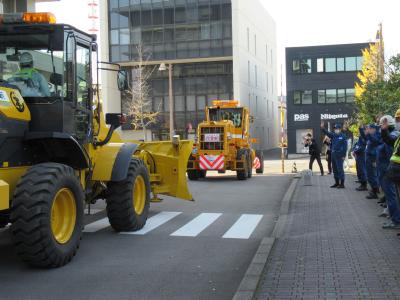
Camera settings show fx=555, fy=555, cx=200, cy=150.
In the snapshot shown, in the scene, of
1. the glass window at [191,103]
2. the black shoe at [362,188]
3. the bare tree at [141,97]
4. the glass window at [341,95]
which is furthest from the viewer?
the glass window at [191,103]

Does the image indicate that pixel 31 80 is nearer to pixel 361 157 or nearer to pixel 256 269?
pixel 256 269

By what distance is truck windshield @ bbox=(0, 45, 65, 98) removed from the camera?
718cm

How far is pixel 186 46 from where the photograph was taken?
49.9m

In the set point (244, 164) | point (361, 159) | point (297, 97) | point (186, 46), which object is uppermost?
point (186, 46)

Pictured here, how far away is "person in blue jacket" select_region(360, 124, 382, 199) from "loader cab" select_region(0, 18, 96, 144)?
271 inches

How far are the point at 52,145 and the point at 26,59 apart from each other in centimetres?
119

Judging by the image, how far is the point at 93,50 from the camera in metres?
8.38

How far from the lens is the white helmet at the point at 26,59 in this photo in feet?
23.9

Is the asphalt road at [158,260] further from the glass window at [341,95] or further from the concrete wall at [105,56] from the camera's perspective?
the glass window at [341,95]

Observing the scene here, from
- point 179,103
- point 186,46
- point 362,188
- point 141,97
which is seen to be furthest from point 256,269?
point 179,103

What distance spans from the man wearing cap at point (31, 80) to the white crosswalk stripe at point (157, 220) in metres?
3.10

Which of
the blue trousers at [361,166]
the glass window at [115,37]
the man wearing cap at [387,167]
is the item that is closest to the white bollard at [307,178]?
the blue trousers at [361,166]

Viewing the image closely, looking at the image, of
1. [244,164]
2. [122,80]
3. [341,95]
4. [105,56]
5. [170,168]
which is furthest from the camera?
[105,56]

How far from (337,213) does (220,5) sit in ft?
135
